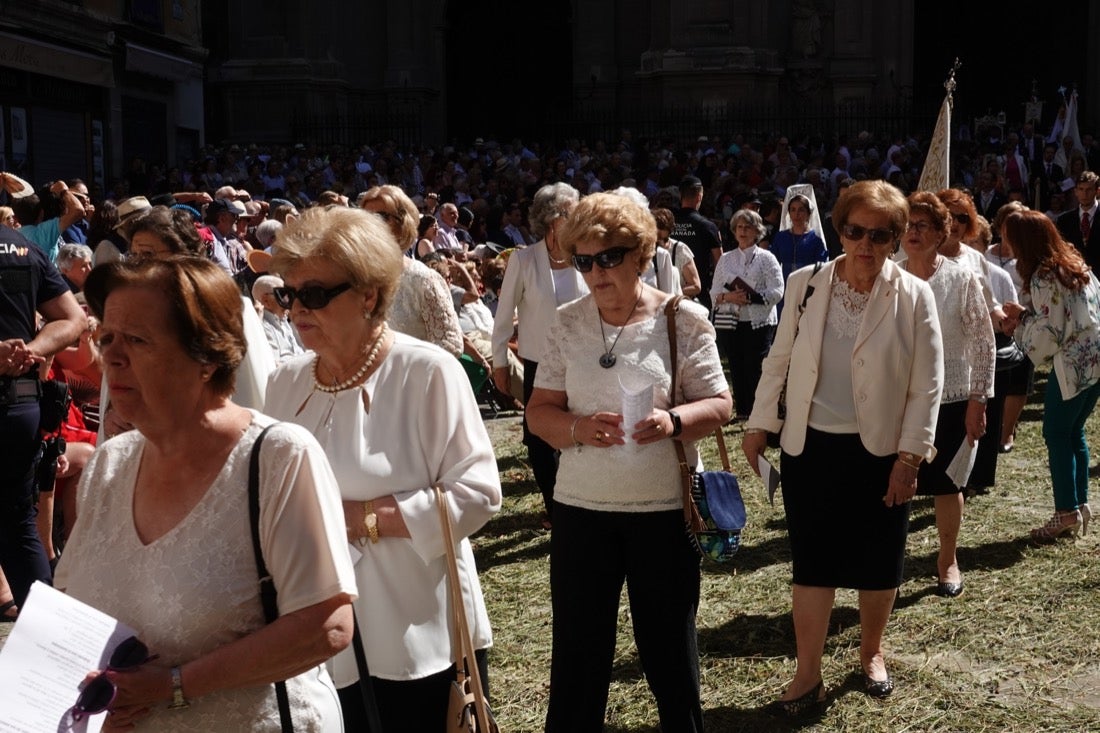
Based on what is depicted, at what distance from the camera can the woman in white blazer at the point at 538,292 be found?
7.21 m

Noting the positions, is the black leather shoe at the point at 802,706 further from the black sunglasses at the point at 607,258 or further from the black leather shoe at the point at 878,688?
the black sunglasses at the point at 607,258

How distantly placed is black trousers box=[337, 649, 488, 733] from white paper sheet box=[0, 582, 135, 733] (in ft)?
3.61

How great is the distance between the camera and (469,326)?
12297 millimetres

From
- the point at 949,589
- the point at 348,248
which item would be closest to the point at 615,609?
the point at 348,248

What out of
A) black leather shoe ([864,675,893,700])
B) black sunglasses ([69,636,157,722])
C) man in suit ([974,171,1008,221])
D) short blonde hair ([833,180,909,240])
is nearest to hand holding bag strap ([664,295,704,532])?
short blonde hair ([833,180,909,240])

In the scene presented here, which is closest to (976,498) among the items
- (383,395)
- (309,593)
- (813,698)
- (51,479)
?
(813,698)

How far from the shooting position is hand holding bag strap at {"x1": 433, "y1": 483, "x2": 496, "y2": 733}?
3.27 meters

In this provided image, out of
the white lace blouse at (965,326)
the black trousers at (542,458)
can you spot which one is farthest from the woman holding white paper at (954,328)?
the black trousers at (542,458)

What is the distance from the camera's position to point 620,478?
14.0 ft

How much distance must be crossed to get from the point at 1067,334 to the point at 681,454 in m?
3.91

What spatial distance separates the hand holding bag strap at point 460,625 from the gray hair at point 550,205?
393 centimetres

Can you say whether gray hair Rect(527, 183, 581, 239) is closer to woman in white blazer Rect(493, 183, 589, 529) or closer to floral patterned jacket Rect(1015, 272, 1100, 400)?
woman in white blazer Rect(493, 183, 589, 529)

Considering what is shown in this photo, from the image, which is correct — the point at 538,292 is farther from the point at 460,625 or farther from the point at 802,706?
the point at 460,625

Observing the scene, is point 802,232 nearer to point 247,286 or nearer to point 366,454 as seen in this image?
point 247,286
